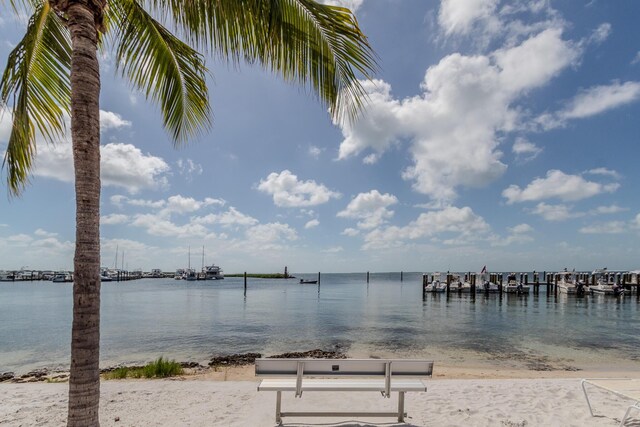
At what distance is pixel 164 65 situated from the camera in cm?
466

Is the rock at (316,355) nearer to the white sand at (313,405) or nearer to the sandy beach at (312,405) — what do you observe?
the sandy beach at (312,405)

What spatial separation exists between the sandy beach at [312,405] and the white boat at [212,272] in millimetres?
114192

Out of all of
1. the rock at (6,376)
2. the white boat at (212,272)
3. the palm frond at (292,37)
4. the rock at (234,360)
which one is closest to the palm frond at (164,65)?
the palm frond at (292,37)

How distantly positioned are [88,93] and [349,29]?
2.39 metres

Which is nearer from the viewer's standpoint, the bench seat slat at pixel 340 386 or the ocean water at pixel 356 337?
the bench seat slat at pixel 340 386

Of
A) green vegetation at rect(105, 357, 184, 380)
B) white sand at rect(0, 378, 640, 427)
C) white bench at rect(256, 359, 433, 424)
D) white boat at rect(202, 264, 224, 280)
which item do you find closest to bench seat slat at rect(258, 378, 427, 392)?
white bench at rect(256, 359, 433, 424)

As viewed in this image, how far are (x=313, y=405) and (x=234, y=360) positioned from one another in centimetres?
843

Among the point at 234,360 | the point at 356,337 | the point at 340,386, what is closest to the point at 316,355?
the point at 234,360

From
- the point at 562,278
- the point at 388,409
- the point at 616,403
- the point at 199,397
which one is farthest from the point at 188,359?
the point at 562,278

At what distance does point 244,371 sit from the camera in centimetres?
1134

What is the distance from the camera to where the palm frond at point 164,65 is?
14.2 feet

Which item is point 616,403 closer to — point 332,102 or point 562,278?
point 332,102

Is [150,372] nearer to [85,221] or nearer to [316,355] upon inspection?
[316,355]

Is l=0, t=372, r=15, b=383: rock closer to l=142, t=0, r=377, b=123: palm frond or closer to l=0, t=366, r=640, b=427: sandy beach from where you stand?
l=0, t=366, r=640, b=427: sandy beach
